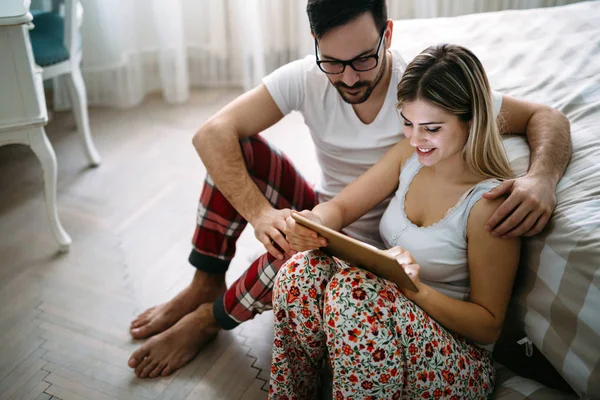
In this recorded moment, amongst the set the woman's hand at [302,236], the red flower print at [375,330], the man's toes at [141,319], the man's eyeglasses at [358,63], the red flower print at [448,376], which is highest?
the man's eyeglasses at [358,63]

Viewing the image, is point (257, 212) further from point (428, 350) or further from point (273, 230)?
point (428, 350)

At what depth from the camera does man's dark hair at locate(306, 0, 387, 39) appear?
4.17ft

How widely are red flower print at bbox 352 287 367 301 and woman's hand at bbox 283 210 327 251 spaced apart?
0.11m

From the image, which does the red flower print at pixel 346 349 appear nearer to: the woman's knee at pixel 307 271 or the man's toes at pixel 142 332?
the woman's knee at pixel 307 271

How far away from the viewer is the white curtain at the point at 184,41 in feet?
9.09

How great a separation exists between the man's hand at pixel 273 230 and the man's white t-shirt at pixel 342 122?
21 cm

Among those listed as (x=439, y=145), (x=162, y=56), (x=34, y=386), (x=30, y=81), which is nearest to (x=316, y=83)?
(x=439, y=145)

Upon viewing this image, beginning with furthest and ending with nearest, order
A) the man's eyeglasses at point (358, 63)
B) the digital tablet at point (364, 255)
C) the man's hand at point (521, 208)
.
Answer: the man's eyeglasses at point (358, 63) < the man's hand at point (521, 208) < the digital tablet at point (364, 255)

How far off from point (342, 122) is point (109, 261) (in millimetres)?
941

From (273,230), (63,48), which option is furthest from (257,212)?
(63,48)

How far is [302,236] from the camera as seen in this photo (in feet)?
3.83

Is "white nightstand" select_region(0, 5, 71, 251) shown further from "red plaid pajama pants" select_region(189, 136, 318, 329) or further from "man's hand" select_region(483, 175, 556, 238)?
"man's hand" select_region(483, 175, 556, 238)

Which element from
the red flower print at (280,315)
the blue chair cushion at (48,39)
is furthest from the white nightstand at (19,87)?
the red flower print at (280,315)

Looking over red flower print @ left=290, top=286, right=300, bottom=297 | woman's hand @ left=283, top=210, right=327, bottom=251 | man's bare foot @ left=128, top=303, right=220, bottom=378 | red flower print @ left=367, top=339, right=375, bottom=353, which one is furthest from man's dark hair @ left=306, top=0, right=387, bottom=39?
man's bare foot @ left=128, top=303, right=220, bottom=378
